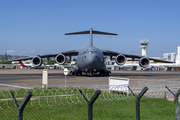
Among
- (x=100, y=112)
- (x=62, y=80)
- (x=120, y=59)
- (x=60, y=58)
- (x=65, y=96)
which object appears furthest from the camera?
(x=120, y=59)

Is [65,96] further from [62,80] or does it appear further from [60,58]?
[60,58]

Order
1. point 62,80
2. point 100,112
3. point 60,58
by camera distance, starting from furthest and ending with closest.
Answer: point 60,58, point 62,80, point 100,112

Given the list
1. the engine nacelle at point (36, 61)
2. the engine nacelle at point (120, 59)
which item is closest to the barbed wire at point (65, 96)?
the engine nacelle at point (120, 59)

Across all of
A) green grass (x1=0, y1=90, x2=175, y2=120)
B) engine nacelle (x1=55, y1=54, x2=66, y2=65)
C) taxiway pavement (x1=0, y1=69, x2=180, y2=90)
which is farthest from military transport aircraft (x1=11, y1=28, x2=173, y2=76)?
green grass (x1=0, y1=90, x2=175, y2=120)

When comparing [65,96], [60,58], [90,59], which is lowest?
[65,96]

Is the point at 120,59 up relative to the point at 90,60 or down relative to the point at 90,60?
up

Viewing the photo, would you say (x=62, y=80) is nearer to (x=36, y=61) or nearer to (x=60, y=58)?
(x=60, y=58)

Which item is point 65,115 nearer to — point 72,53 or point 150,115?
point 150,115

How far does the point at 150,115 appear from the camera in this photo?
8.30 m

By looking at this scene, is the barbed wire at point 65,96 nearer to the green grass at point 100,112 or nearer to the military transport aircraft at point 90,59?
the green grass at point 100,112

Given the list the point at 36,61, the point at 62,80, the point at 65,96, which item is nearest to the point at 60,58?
the point at 36,61

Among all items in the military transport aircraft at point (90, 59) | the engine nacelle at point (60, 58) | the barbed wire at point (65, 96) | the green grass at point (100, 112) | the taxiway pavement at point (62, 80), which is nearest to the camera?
the green grass at point (100, 112)

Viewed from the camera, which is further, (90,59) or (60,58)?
(60,58)

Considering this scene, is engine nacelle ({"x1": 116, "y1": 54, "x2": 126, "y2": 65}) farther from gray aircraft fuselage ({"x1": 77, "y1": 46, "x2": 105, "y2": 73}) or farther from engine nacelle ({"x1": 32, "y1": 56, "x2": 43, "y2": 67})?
engine nacelle ({"x1": 32, "y1": 56, "x2": 43, "y2": 67})
